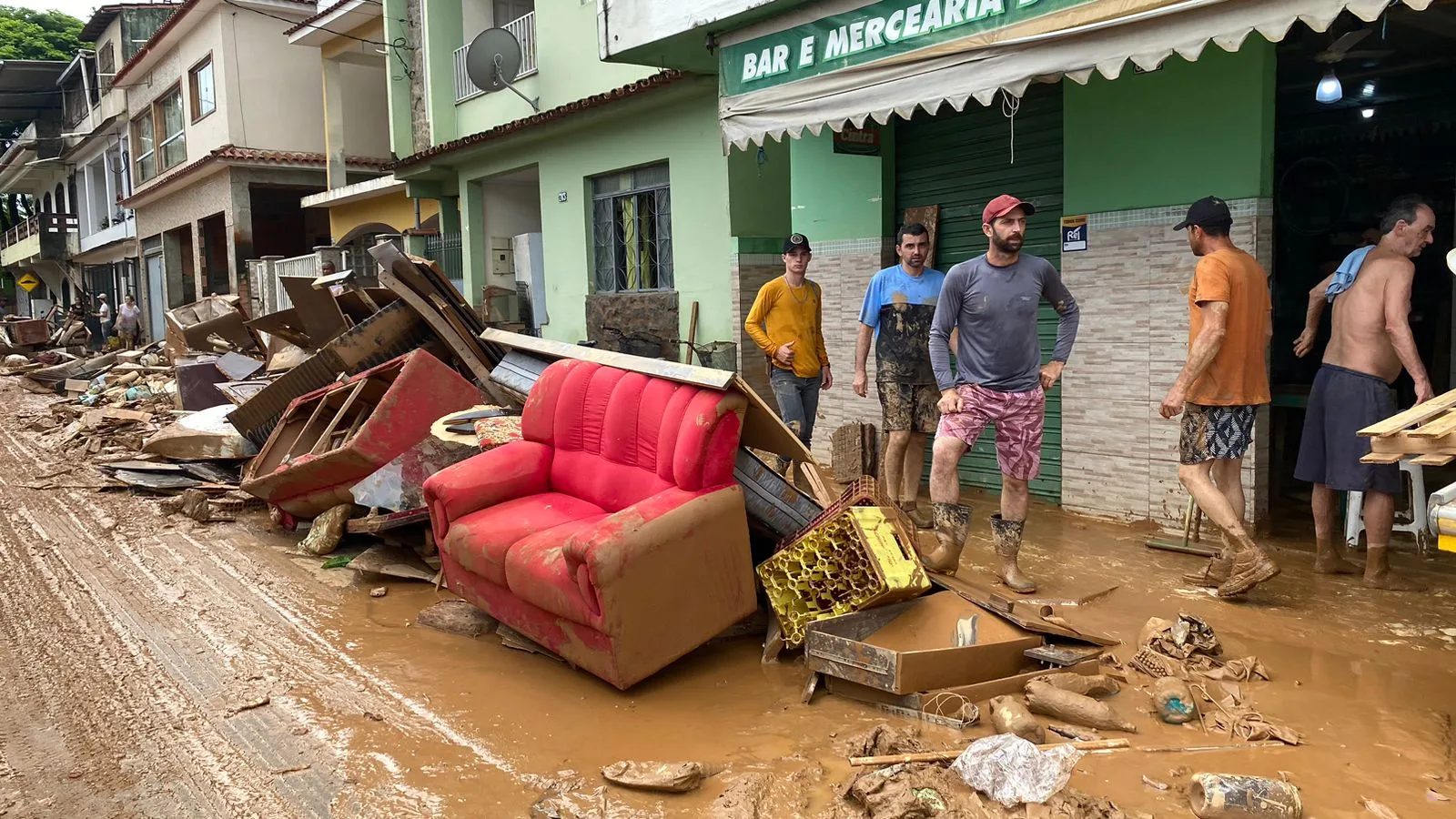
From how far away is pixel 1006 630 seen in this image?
3.94m

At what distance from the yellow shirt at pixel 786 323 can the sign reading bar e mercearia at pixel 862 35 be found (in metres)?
1.48

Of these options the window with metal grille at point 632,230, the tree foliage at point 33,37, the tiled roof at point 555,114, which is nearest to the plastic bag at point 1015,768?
the tiled roof at point 555,114

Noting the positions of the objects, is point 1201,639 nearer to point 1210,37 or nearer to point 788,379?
point 1210,37

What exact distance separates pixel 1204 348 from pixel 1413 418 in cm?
154

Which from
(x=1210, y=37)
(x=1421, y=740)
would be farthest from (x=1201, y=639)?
(x=1210, y=37)

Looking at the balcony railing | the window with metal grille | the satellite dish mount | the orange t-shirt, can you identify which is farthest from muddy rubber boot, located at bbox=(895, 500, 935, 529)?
the balcony railing

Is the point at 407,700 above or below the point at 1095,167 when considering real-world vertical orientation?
below

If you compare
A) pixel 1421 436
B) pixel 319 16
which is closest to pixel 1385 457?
pixel 1421 436

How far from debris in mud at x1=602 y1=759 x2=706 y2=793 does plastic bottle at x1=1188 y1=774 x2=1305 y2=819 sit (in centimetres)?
151

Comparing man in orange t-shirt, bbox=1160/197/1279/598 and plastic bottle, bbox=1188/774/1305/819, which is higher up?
man in orange t-shirt, bbox=1160/197/1279/598

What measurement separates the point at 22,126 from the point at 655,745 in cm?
5468

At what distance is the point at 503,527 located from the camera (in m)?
4.63

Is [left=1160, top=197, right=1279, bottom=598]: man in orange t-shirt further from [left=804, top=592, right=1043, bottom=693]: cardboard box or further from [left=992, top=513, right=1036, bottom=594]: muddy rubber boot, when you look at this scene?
[left=804, top=592, right=1043, bottom=693]: cardboard box

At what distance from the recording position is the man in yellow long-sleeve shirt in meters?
6.85
